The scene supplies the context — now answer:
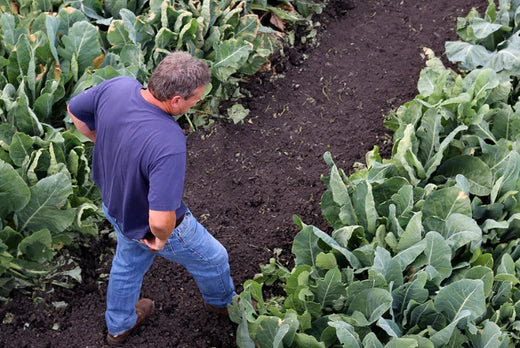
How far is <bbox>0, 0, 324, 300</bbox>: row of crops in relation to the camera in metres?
3.89

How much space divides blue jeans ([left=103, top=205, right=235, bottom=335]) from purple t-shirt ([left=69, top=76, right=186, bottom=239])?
157 millimetres

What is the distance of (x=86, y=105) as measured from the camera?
3197 millimetres

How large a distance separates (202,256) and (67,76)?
1920 millimetres

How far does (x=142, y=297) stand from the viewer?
13.6 ft

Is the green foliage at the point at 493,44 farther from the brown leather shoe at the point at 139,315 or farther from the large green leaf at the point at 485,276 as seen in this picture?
the brown leather shoe at the point at 139,315

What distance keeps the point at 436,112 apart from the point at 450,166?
38 centimetres

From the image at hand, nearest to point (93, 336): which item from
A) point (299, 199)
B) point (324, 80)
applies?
point (299, 199)

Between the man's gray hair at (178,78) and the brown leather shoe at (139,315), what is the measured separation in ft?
5.08

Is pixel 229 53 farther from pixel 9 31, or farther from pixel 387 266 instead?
pixel 387 266

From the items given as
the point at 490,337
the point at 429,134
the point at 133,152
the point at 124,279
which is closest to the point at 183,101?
the point at 133,152

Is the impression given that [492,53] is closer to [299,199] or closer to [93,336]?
[299,199]

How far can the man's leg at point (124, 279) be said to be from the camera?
337cm

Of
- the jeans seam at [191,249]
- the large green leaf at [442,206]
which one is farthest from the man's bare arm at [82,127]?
the large green leaf at [442,206]

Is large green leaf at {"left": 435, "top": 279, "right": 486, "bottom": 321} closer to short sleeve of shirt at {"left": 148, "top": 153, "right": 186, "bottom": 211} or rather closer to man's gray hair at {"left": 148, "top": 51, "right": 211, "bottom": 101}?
short sleeve of shirt at {"left": 148, "top": 153, "right": 186, "bottom": 211}
